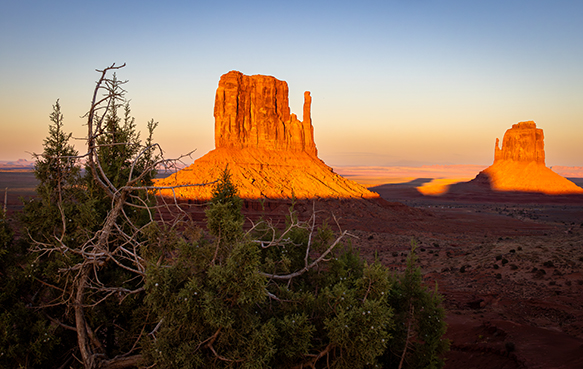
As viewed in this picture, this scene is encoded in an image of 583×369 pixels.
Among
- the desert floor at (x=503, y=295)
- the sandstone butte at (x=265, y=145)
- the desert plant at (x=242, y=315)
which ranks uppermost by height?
the sandstone butte at (x=265, y=145)

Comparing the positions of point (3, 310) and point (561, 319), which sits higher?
point (3, 310)

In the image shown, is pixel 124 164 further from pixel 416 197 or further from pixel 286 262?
pixel 416 197

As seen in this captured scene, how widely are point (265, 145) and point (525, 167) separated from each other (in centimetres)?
10179

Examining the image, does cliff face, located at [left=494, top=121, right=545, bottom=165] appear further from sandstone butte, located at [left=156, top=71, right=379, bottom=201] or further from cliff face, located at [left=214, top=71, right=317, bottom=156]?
cliff face, located at [left=214, top=71, right=317, bottom=156]

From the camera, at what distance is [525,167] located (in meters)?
124

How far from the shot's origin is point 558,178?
388 feet

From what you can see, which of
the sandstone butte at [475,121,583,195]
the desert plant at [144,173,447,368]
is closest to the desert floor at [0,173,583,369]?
the desert plant at [144,173,447,368]

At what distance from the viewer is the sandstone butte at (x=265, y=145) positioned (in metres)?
58.1

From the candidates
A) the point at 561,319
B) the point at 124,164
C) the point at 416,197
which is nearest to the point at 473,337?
the point at 561,319

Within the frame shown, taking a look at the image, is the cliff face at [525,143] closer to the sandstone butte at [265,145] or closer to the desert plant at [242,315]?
the sandstone butte at [265,145]

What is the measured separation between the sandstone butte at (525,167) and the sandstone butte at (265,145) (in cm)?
8088

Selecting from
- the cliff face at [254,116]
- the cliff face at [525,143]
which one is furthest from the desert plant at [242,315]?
the cliff face at [525,143]

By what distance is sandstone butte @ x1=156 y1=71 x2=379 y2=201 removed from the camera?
58094 mm

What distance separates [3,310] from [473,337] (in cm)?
1396
